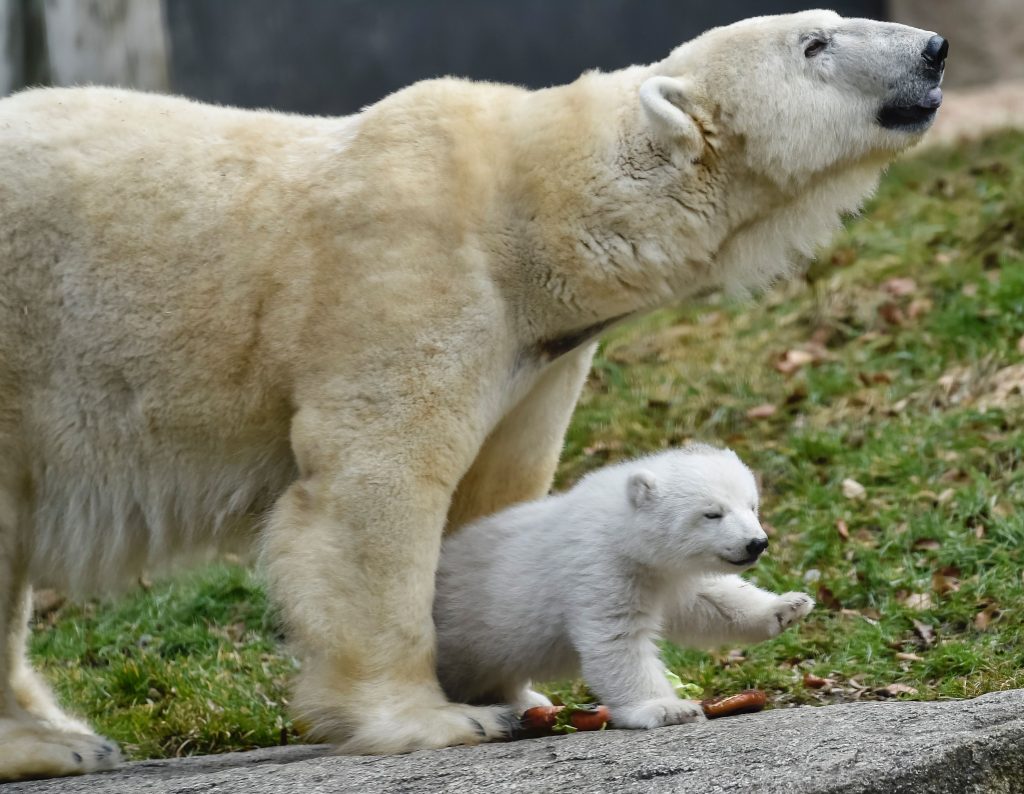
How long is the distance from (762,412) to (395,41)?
5618 mm

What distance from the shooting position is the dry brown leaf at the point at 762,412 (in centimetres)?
771

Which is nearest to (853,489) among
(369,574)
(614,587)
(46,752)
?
(614,587)

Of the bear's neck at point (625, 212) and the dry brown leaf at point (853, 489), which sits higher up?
the bear's neck at point (625, 212)

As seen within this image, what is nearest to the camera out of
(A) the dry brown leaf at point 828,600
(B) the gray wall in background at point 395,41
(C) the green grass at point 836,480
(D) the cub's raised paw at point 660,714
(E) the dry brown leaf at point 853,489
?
(D) the cub's raised paw at point 660,714

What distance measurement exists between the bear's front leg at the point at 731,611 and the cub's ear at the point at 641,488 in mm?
326

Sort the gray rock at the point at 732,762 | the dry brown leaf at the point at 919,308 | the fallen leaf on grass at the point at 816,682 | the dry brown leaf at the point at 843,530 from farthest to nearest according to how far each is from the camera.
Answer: the dry brown leaf at the point at 919,308 → the dry brown leaf at the point at 843,530 → the fallen leaf on grass at the point at 816,682 → the gray rock at the point at 732,762

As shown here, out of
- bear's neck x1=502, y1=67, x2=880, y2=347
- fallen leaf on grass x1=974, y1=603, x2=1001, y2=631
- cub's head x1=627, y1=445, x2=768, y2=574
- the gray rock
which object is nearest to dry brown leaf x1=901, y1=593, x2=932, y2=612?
fallen leaf on grass x1=974, y1=603, x2=1001, y2=631

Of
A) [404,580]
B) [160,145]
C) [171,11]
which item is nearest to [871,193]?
[404,580]

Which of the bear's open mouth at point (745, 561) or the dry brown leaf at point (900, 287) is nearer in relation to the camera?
the bear's open mouth at point (745, 561)

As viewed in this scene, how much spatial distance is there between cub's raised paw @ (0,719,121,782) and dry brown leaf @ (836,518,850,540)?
308 centimetres

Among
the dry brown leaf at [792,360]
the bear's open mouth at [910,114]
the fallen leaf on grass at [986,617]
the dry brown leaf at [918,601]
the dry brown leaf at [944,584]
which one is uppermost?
the bear's open mouth at [910,114]

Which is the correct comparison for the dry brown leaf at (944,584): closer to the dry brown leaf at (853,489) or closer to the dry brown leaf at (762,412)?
the dry brown leaf at (853,489)

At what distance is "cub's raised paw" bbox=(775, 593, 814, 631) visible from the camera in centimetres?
452

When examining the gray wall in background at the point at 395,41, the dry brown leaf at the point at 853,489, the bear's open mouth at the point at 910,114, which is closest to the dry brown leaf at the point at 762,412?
the dry brown leaf at the point at 853,489
